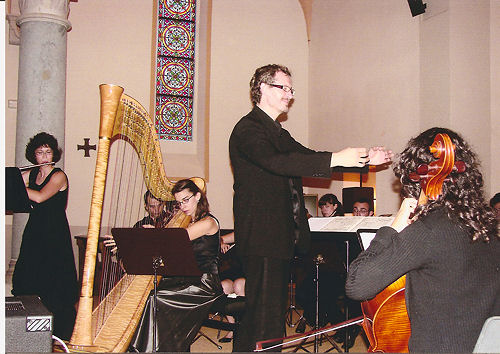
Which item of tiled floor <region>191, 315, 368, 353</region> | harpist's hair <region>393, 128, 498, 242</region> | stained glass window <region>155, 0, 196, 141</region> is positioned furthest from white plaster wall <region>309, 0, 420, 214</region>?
harpist's hair <region>393, 128, 498, 242</region>

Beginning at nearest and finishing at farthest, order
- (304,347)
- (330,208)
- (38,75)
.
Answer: (304,347)
(38,75)
(330,208)

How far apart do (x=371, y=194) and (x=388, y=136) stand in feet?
3.95

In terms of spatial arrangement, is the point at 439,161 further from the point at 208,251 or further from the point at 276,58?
the point at 276,58

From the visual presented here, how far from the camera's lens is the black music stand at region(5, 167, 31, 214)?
316cm

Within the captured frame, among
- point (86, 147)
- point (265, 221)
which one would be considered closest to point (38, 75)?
point (86, 147)

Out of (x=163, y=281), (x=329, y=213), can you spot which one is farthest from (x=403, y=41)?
(x=163, y=281)

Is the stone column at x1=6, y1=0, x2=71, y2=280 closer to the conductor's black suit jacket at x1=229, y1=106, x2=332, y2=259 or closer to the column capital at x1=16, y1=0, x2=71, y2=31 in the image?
the column capital at x1=16, y1=0, x2=71, y2=31

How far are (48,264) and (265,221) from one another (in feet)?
6.90

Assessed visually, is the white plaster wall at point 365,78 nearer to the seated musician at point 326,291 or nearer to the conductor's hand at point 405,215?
the seated musician at point 326,291

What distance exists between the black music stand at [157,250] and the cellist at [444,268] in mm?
1536

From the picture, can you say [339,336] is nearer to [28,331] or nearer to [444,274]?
[444,274]

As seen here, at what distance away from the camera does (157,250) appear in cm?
316

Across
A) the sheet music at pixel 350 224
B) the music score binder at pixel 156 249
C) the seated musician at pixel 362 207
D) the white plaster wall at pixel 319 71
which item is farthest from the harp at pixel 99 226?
the white plaster wall at pixel 319 71

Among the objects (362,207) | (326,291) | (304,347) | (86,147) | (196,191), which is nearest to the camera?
(196,191)
